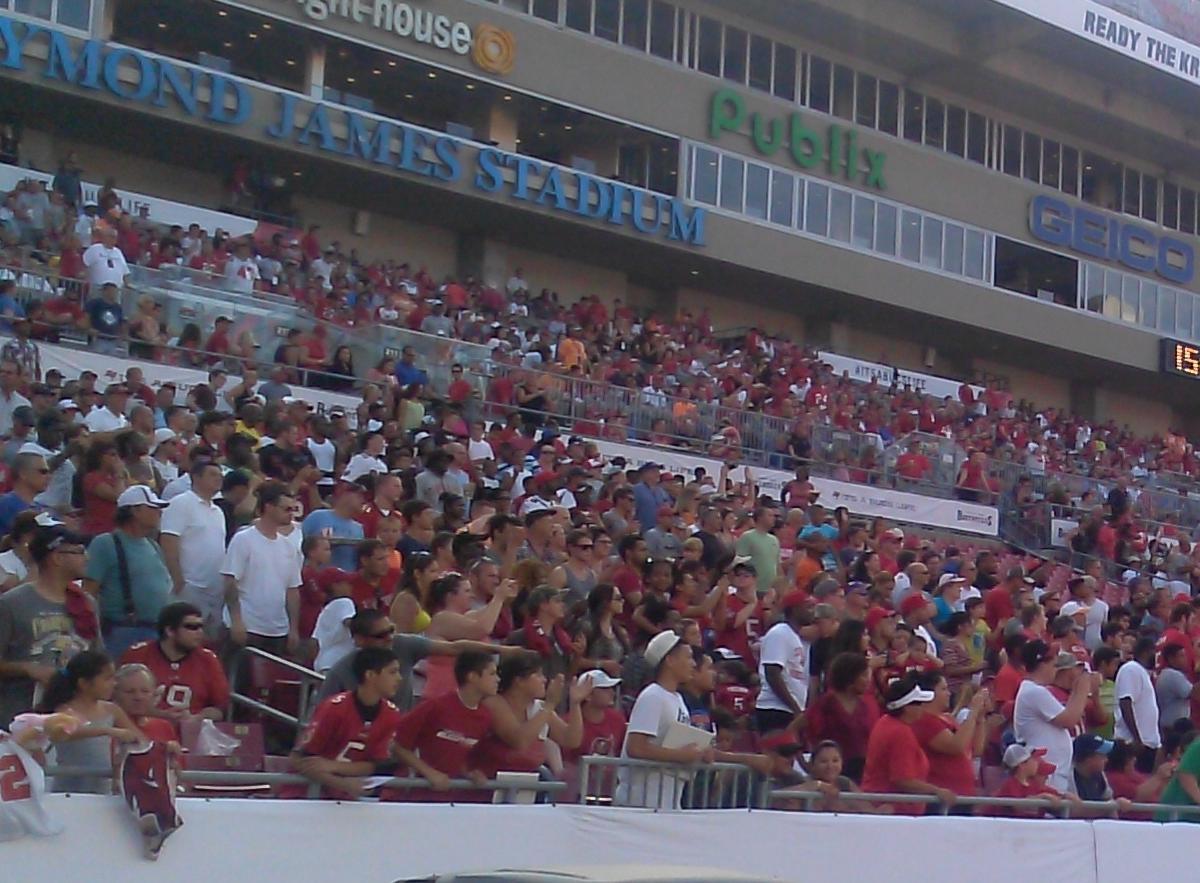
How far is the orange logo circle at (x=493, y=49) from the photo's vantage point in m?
28.9

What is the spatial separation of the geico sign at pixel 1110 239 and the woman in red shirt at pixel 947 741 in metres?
29.7

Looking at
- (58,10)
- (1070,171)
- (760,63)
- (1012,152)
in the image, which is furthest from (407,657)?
(1070,171)

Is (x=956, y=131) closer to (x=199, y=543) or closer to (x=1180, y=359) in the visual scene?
(x=1180, y=359)

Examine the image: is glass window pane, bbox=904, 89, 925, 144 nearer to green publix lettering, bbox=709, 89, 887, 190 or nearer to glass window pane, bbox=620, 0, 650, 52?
green publix lettering, bbox=709, 89, 887, 190

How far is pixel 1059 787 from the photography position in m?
10.9

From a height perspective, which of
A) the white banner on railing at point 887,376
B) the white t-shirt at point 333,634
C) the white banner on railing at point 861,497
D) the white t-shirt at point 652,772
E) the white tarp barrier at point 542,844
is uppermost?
the white banner on railing at point 887,376

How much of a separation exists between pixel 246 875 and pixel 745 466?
17.0 m

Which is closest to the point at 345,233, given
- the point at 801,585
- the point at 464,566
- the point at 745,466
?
the point at 745,466

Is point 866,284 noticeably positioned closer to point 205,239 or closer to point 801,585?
point 205,239

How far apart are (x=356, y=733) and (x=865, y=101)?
3005 cm

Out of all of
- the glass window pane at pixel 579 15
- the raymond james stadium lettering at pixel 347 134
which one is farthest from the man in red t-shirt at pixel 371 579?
the glass window pane at pixel 579 15

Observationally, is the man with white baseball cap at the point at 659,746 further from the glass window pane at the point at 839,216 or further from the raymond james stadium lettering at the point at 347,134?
the glass window pane at the point at 839,216

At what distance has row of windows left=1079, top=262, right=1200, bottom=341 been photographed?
39000 millimetres

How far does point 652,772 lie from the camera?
331 inches
